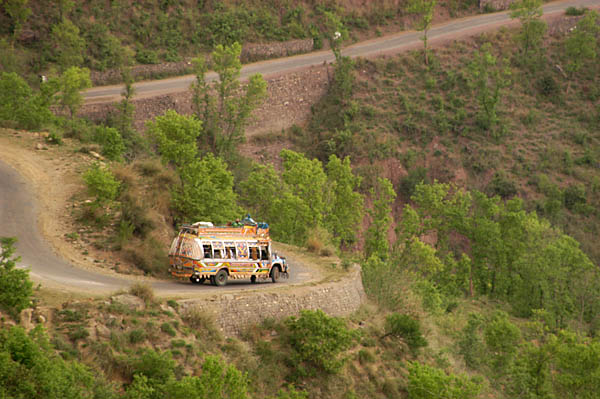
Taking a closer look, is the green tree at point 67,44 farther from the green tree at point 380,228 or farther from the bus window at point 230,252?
the bus window at point 230,252

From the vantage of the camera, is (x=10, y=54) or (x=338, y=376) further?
(x=10, y=54)

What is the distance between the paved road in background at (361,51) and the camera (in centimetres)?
6322

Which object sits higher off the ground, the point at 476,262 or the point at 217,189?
the point at 217,189

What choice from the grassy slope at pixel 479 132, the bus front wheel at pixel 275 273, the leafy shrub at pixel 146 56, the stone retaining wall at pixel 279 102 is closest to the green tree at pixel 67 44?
the leafy shrub at pixel 146 56

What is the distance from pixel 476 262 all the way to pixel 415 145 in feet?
51.0

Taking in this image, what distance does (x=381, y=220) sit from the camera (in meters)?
55.6

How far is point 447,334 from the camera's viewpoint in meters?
45.0

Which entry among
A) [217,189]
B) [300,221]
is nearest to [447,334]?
[300,221]

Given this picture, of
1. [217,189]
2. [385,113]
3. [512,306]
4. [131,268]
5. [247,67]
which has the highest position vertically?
[247,67]

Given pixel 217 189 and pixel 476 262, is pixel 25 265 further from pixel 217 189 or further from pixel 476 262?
pixel 476 262

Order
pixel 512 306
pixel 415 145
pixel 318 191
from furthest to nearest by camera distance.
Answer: pixel 415 145
pixel 512 306
pixel 318 191

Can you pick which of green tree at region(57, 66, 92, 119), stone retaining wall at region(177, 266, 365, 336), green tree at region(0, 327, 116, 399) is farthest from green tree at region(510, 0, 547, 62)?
green tree at region(0, 327, 116, 399)

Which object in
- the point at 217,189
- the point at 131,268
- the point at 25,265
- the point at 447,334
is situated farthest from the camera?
the point at 447,334

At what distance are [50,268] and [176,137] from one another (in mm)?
10650
